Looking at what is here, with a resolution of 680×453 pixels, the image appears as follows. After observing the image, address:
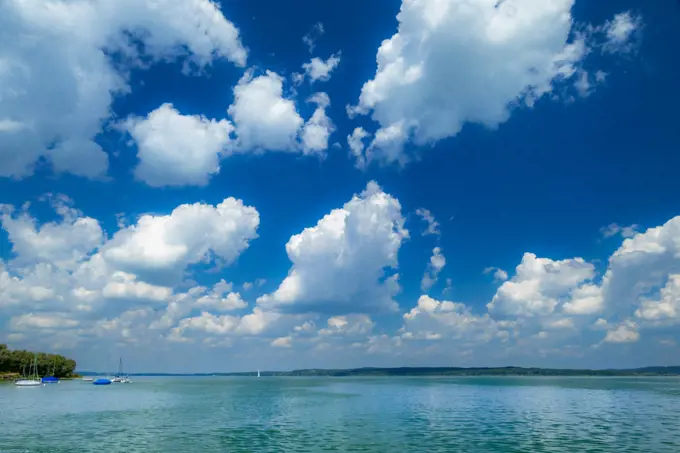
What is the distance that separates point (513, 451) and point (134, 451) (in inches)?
1740

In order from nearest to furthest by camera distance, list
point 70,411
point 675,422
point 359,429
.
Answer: point 359,429
point 675,422
point 70,411

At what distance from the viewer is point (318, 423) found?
277ft

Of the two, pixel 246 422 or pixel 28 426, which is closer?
pixel 28 426

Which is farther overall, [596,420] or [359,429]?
[596,420]

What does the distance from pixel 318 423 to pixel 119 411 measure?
53.4 meters

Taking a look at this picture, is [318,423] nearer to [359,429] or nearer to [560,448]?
[359,429]

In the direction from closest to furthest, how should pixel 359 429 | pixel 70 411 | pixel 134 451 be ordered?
pixel 134 451, pixel 359 429, pixel 70 411

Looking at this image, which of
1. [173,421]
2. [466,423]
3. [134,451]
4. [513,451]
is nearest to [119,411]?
[173,421]

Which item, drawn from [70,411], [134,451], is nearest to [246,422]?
[134,451]

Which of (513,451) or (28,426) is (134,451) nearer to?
(28,426)

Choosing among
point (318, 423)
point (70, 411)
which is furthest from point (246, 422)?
point (70, 411)

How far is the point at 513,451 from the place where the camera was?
57062 mm

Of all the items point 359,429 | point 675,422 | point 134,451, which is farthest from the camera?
point 675,422

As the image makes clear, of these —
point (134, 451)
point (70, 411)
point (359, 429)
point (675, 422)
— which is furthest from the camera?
point (70, 411)
